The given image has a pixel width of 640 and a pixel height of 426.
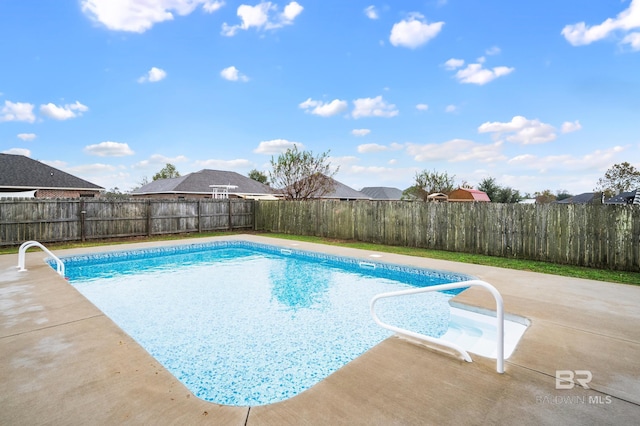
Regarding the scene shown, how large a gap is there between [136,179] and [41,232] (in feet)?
167

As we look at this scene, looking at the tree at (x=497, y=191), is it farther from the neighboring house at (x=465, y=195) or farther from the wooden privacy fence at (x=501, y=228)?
the wooden privacy fence at (x=501, y=228)

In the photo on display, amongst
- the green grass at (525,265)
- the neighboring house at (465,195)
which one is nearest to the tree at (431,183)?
the neighboring house at (465,195)

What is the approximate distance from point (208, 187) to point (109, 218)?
Result: 14.6 metres

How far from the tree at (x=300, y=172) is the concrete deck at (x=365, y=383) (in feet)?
57.5

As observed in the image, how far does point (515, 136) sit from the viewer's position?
20188 mm

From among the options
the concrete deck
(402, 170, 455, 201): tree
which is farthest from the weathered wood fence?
(402, 170, 455, 201): tree

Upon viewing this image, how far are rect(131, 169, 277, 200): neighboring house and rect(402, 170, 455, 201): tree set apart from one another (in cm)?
2126

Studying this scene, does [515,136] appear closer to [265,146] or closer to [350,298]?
[350,298]

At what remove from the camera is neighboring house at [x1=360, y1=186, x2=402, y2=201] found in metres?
42.5

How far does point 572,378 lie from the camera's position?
2.71m

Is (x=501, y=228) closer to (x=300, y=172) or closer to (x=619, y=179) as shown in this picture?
(x=300, y=172)

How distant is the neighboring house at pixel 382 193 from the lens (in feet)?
139

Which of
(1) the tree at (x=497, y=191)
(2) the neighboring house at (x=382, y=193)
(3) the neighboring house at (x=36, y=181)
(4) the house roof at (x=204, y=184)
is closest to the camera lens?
(3) the neighboring house at (x=36, y=181)

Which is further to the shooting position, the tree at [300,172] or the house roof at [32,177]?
the tree at [300,172]
